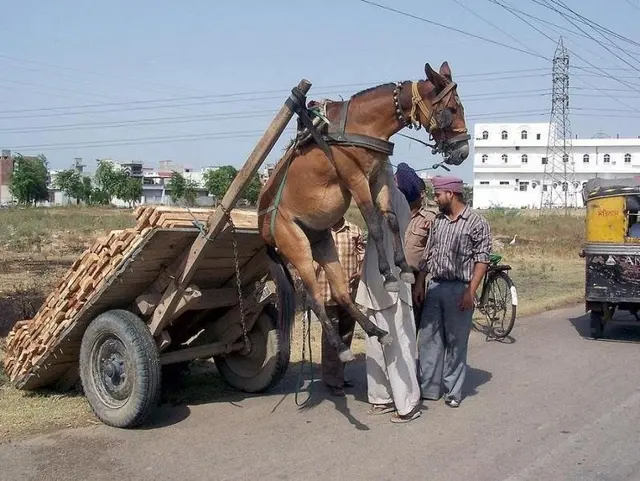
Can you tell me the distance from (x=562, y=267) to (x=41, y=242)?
61.6ft

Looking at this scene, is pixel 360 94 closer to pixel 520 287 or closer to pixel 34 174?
pixel 520 287

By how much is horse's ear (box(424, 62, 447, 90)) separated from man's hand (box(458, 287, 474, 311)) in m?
2.18

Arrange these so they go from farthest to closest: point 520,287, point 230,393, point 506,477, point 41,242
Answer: point 41,242 → point 520,287 → point 230,393 → point 506,477

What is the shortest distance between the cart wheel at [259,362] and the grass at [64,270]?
0.24 m

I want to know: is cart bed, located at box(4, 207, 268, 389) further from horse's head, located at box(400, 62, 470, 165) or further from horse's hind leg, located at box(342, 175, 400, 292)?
horse's head, located at box(400, 62, 470, 165)

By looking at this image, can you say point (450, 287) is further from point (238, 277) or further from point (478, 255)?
point (238, 277)

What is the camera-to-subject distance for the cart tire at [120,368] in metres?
5.63

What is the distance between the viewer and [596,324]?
10.2 m

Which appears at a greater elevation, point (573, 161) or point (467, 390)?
point (573, 161)

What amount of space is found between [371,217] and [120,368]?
236 centimetres

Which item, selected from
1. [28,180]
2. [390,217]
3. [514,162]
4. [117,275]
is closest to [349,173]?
[390,217]

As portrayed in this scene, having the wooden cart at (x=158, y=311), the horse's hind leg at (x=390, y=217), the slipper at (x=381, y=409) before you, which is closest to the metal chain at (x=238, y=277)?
the wooden cart at (x=158, y=311)

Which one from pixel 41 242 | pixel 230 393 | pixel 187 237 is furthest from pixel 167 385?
pixel 41 242

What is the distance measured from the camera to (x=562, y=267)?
73.4 feet
